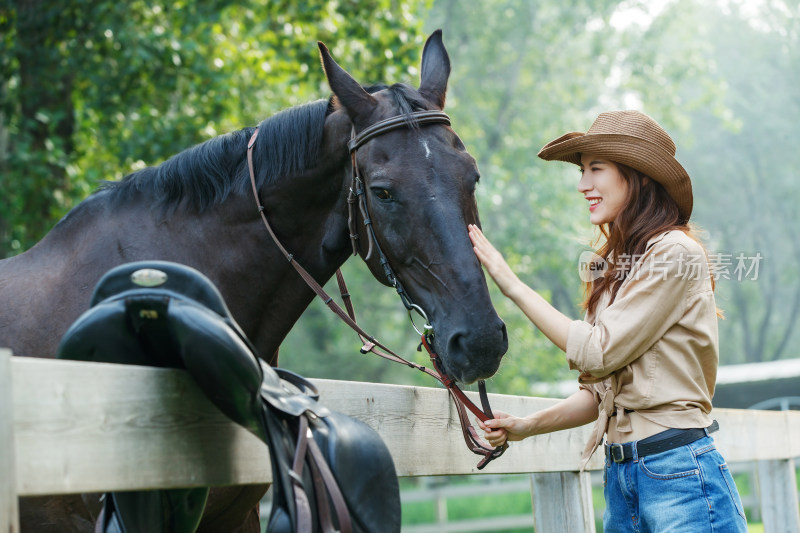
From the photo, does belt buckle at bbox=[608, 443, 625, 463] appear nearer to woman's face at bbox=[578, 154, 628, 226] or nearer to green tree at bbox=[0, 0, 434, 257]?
woman's face at bbox=[578, 154, 628, 226]

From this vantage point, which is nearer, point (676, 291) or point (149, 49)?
point (676, 291)

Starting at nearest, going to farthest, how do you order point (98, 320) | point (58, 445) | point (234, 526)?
point (58, 445) < point (98, 320) < point (234, 526)

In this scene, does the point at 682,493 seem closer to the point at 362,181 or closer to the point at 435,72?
the point at 362,181

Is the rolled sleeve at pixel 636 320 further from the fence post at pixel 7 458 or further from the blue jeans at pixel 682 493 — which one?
the fence post at pixel 7 458

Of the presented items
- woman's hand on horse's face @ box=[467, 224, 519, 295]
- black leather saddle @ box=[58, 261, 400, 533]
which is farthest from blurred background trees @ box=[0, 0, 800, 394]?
black leather saddle @ box=[58, 261, 400, 533]

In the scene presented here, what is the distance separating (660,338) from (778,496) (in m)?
2.77

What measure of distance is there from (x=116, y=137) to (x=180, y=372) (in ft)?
26.7

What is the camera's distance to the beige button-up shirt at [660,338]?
2393 mm

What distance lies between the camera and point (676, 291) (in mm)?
2396

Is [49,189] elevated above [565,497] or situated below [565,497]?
above

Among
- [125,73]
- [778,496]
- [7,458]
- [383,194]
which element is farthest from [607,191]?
[125,73]

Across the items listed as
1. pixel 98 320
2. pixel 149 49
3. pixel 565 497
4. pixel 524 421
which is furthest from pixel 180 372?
pixel 149 49

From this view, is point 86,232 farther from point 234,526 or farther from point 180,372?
point 180,372

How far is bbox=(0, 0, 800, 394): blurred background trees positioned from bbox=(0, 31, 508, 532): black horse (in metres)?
0.68
